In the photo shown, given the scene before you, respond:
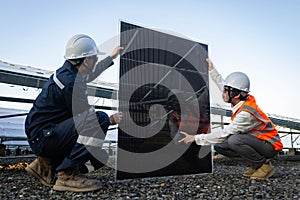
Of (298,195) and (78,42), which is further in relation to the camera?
(78,42)

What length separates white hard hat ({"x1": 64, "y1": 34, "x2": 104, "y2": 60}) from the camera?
Answer: 9.76 ft

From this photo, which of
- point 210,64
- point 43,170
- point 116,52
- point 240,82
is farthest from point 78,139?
point 210,64

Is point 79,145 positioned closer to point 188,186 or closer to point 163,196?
point 163,196

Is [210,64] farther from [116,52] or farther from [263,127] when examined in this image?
[116,52]

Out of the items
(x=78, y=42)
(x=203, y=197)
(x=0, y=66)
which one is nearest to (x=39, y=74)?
(x=0, y=66)

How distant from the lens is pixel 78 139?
8.91ft

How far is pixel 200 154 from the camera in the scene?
4215 mm

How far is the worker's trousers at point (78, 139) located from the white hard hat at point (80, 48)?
0.69 meters

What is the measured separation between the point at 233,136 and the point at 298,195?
1.20 meters

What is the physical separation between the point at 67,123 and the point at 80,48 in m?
0.86

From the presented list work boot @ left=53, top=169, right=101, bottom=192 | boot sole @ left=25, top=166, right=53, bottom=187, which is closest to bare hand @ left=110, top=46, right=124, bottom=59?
work boot @ left=53, top=169, right=101, bottom=192

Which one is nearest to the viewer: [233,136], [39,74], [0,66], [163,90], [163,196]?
[163,196]

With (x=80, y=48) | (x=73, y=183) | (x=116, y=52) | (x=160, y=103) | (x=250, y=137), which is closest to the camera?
(x=73, y=183)

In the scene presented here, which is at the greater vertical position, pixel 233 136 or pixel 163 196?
pixel 233 136
